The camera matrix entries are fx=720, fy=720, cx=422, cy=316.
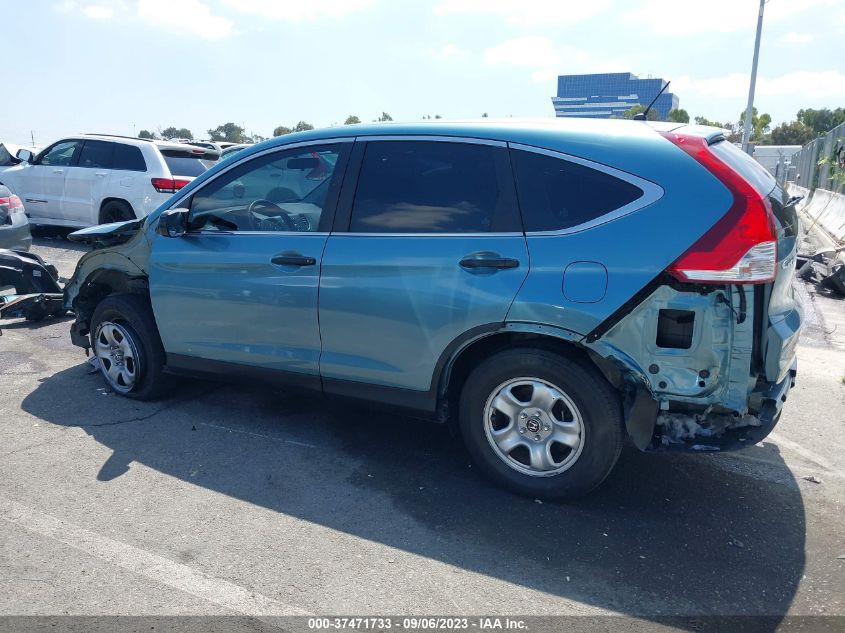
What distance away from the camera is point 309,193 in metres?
4.36

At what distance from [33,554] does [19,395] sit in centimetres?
243

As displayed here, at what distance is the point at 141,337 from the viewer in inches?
198

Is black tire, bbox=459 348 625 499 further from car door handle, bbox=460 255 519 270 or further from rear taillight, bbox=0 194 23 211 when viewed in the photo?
rear taillight, bbox=0 194 23 211

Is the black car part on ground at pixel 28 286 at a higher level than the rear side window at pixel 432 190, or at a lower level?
lower

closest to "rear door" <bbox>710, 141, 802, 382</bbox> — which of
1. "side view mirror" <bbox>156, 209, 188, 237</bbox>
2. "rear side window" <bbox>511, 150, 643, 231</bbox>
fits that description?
"rear side window" <bbox>511, 150, 643, 231</bbox>

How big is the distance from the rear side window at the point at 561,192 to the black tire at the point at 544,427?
0.68m

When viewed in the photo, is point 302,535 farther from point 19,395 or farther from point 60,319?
point 60,319

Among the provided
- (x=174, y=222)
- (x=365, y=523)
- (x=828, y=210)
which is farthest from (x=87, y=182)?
Answer: (x=828, y=210)

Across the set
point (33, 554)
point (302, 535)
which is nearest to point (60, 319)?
point (33, 554)

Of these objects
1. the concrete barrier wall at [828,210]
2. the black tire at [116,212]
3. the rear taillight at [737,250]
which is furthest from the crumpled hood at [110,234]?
the concrete barrier wall at [828,210]

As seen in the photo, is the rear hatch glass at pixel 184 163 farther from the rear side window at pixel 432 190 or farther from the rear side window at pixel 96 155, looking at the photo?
the rear side window at pixel 432 190

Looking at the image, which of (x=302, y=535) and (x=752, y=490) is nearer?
(x=302, y=535)

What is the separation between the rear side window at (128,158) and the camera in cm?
1124

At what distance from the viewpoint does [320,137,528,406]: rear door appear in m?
3.69
